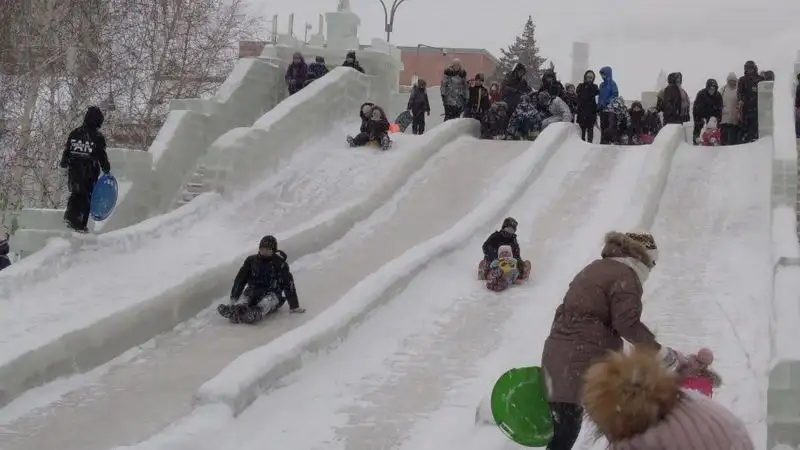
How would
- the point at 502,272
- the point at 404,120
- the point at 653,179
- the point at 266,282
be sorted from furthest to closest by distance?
the point at 404,120, the point at 653,179, the point at 502,272, the point at 266,282

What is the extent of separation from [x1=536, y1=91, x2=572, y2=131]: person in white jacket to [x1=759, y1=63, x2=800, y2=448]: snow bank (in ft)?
10.3

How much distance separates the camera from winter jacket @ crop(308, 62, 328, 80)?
1803cm

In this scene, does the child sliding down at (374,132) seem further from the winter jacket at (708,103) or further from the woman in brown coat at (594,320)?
the woman in brown coat at (594,320)

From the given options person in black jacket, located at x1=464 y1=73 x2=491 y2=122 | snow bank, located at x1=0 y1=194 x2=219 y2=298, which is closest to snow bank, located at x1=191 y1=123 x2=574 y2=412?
snow bank, located at x1=0 y1=194 x2=219 y2=298

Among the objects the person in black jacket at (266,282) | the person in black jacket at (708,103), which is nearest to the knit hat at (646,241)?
the person in black jacket at (266,282)

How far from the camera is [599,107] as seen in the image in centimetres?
1734

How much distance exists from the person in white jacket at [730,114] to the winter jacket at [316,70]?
21.5ft

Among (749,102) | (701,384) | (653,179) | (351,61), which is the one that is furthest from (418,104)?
(701,384)

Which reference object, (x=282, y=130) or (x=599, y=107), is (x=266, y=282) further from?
(x=599, y=107)

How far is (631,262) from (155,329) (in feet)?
17.4

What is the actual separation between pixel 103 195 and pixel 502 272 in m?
4.12

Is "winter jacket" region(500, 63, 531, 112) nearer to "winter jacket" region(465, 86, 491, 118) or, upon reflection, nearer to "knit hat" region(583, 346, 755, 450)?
"winter jacket" region(465, 86, 491, 118)

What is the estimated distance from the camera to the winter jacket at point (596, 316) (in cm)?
464

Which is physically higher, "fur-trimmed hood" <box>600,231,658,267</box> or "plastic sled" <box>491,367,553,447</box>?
"fur-trimmed hood" <box>600,231,658,267</box>
